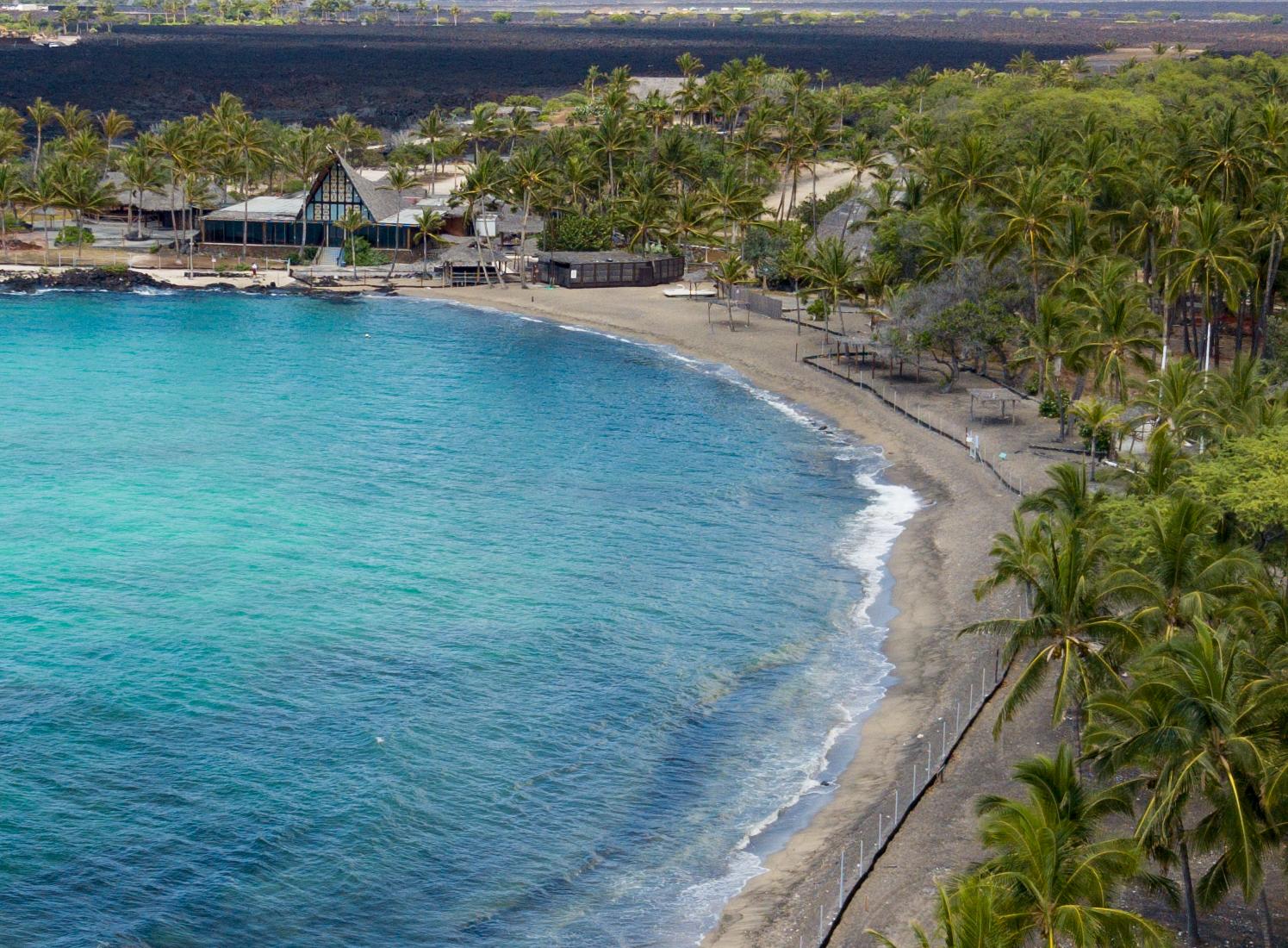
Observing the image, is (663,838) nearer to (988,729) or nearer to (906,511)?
(988,729)

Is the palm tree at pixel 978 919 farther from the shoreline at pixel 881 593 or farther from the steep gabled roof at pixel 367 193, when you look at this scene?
the steep gabled roof at pixel 367 193

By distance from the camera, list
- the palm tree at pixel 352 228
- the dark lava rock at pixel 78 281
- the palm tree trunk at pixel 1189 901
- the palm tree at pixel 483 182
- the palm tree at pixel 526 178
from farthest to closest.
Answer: the palm tree at pixel 352 228, the palm tree at pixel 483 182, the palm tree at pixel 526 178, the dark lava rock at pixel 78 281, the palm tree trunk at pixel 1189 901

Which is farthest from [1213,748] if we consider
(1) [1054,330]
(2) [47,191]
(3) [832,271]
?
(2) [47,191]

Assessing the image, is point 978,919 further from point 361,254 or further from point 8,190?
point 8,190

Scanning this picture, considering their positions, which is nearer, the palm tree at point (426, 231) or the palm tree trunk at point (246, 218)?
the palm tree at point (426, 231)

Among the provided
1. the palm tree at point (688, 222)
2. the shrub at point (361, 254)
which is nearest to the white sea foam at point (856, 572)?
the palm tree at point (688, 222)

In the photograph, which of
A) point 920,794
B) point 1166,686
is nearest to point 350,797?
point 920,794

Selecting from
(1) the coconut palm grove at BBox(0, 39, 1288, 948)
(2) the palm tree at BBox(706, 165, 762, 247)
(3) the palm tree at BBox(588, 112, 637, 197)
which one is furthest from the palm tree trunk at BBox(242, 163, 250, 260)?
(2) the palm tree at BBox(706, 165, 762, 247)

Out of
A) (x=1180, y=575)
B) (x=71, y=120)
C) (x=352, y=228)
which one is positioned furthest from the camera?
(x=71, y=120)
